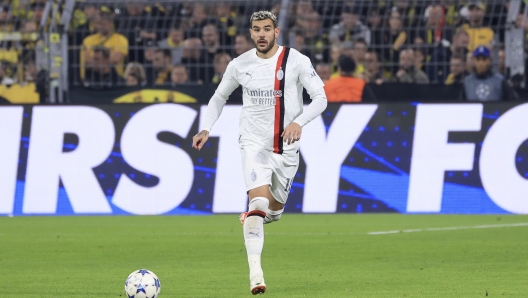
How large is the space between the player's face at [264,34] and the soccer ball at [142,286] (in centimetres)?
196

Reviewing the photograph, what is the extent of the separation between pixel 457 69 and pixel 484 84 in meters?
0.61

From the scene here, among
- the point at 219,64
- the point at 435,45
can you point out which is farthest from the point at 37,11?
the point at 435,45

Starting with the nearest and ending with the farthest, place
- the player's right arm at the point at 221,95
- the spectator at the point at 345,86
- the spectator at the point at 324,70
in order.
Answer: the player's right arm at the point at 221,95 < the spectator at the point at 345,86 < the spectator at the point at 324,70

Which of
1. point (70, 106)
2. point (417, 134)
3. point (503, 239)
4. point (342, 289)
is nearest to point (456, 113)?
point (417, 134)

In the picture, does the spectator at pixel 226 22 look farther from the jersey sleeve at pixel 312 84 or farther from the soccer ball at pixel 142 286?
the soccer ball at pixel 142 286

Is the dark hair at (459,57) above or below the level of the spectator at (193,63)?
above

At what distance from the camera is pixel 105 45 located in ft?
52.0

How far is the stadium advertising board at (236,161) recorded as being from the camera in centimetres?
1407

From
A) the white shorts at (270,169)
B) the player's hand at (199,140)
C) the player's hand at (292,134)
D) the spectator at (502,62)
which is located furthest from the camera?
the spectator at (502,62)

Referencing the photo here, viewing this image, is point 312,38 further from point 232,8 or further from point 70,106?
point 70,106

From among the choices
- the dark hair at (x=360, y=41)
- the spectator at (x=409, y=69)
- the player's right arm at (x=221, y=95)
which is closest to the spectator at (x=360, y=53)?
the dark hair at (x=360, y=41)

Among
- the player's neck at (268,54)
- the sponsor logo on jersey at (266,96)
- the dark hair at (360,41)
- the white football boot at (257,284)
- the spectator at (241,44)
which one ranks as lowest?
the white football boot at (257,284)

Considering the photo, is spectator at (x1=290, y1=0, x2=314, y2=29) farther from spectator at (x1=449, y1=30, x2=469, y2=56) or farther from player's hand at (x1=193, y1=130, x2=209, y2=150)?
player's hand at (x1=193, y1=130, x2=209, y2=150)

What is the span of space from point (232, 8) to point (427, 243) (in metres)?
6.34
